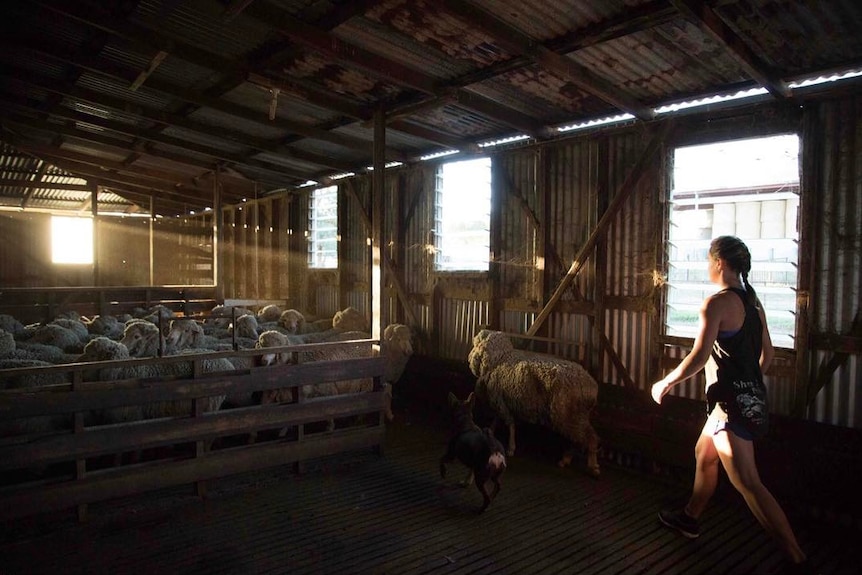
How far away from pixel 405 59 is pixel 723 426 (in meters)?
4.88

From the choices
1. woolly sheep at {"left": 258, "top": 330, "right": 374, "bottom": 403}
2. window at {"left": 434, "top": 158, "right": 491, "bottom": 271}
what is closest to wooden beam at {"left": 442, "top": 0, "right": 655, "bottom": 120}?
window at {"left": 434, "top": 158, "right": 491, "bottom": 271}

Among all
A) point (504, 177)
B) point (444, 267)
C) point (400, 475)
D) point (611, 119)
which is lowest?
point (400, 475)

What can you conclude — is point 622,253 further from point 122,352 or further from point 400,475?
point 122,352

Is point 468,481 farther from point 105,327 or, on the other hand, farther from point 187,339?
point 105,327

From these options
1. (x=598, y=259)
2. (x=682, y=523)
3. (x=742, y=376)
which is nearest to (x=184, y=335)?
(x=598, y=259)

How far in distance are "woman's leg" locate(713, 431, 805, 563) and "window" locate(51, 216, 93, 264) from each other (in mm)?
25207

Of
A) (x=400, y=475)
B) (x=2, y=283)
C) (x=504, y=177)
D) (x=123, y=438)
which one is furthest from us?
(x=2, y=283)

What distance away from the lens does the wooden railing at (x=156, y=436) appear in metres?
4.48

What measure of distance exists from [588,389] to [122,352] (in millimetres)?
5765

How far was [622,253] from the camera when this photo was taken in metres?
6.84

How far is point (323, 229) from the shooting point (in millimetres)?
13203

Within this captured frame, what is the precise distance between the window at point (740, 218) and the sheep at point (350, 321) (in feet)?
21.0

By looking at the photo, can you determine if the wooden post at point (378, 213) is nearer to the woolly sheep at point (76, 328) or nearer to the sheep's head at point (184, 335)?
the sheep's head at point (184, 335)

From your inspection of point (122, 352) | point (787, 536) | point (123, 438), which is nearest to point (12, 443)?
point (123, 438)
